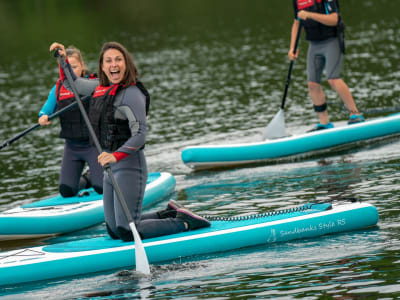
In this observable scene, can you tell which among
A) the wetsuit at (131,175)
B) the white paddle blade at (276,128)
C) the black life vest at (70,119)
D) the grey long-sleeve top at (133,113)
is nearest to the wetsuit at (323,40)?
the white paddle blade at (276,128)

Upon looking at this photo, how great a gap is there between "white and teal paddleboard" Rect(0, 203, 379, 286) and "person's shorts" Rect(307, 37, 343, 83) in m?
4.25

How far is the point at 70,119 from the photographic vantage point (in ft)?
29.5

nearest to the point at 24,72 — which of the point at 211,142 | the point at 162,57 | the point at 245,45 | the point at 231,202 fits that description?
the point at 162,57

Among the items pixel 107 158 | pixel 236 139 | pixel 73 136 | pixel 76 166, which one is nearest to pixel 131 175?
pixel 107 158

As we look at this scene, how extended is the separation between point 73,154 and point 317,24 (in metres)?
4.32

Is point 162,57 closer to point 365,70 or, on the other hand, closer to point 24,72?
point 24,72

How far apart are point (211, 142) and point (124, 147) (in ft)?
21.0

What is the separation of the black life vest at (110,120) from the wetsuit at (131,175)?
0.02 m

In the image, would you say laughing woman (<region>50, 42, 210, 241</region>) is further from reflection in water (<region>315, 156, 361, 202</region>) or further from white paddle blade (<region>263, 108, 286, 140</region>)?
white paddle blade (<region>263, 108, 286, 140</region>)

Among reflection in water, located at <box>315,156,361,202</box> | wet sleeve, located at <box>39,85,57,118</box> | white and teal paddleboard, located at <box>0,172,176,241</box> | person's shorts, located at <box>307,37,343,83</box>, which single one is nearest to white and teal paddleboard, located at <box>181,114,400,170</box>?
reflection in water, located at <box>315,156,361,202</box>

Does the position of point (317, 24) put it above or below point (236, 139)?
above

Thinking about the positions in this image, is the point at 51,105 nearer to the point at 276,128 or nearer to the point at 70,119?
the point at 70,119

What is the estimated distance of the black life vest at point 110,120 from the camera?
6.74 metres

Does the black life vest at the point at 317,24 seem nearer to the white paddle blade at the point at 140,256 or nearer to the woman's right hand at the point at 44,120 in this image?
the woman's right hand at the point at 44,120
